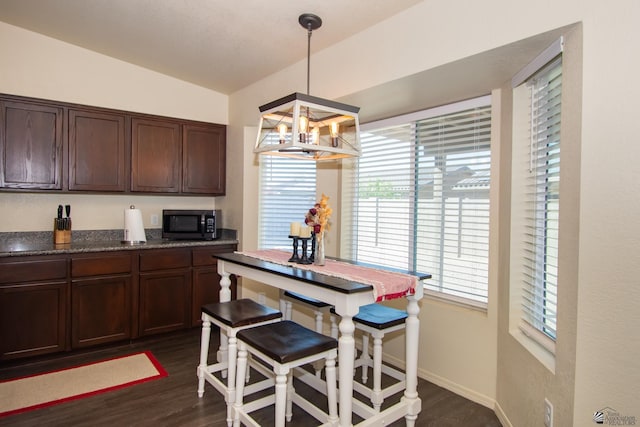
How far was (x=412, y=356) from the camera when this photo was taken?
2.26 m

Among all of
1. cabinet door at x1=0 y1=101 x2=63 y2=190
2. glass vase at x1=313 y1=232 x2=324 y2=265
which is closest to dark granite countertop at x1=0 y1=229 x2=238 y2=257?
cabinet door at x1=0 y1=101 x2=63 y2=190

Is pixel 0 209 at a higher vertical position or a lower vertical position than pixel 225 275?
higher

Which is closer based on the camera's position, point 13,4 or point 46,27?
point 13,4

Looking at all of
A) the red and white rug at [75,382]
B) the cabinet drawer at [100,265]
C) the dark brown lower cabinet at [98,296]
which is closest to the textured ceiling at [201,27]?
the dark brown lower cabinet at [98,296]

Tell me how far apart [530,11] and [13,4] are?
11.5 feet

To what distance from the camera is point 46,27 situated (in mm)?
3199

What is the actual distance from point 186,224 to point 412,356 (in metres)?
2.70

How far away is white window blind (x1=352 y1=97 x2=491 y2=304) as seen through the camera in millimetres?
2703

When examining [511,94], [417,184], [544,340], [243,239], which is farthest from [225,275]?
[511,94]

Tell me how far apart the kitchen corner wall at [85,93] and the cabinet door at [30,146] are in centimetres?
Answer: 19

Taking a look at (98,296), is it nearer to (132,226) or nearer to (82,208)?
(132,226)

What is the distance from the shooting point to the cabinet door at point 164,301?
356 cm

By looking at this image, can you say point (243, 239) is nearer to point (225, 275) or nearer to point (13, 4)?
point (225, 275)

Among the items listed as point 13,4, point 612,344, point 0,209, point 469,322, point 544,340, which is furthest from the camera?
point 0,209
